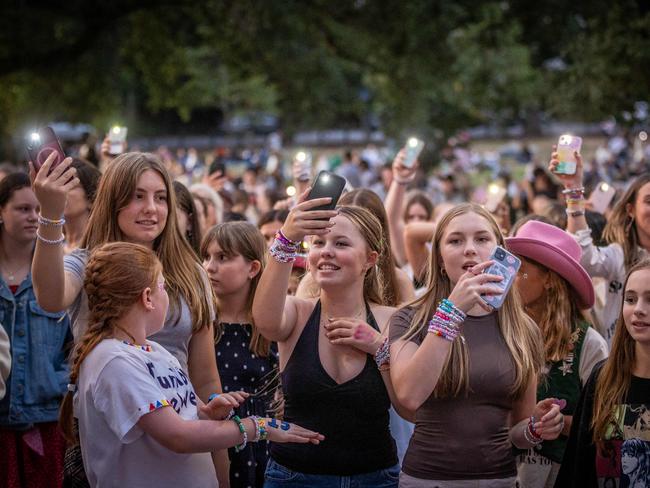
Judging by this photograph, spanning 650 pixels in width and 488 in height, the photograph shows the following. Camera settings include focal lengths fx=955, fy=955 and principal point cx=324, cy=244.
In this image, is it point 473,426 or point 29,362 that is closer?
point 473,426

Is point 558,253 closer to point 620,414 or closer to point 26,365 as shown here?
point 620,414

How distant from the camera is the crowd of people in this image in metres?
3.45

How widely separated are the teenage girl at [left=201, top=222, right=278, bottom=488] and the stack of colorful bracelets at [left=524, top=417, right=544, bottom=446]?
1395mm

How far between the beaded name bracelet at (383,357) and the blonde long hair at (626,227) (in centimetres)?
244

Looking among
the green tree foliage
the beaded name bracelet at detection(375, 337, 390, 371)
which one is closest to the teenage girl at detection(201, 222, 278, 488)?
the beaded name bracelet at detection(375, 337, 390, 371)

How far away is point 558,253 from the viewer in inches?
179

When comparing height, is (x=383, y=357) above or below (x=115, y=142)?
below

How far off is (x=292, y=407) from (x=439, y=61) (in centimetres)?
1346

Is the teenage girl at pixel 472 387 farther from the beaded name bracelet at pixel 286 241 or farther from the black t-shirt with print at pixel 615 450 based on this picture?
the beaded name bracelet at pixel 286 241

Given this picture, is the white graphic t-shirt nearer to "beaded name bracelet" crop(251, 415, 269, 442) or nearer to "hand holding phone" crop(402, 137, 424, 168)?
"beaded name bracelet" crop(251, 415, 269, 442)

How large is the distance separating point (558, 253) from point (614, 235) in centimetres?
147

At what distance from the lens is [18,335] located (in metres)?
5.10

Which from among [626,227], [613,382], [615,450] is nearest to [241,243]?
[613,382]

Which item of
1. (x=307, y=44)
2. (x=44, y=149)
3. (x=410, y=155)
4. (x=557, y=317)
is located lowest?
(x=557, y=317)
